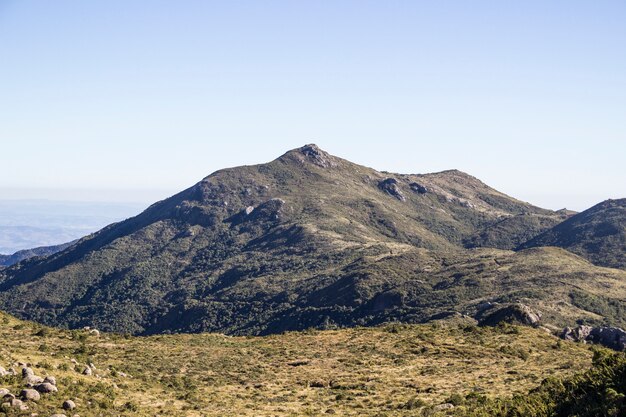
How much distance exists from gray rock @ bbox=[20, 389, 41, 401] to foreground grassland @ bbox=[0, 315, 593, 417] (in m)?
0.56

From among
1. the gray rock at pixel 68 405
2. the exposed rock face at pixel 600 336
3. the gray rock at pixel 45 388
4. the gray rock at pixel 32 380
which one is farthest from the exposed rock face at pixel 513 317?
the gray rock at pixel 32 380

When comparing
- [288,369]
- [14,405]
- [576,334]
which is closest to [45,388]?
[14,405]

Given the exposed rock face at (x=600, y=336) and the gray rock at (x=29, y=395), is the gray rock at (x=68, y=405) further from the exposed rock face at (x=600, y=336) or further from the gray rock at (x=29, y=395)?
the exposed rock face at (x=600, y=336)

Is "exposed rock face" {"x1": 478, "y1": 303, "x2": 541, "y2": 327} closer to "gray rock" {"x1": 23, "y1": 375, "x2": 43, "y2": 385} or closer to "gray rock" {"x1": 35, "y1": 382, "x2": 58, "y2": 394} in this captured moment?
"gray rock" {"x1": 35, "y1": 382, "x2": 58, "y2": 394}

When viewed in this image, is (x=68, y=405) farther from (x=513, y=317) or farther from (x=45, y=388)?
(x=513, y=317)

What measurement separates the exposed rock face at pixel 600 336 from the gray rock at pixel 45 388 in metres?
60.1

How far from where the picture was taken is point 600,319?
139 meters

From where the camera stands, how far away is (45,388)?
3045 cm

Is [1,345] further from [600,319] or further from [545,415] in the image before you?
[600,319]

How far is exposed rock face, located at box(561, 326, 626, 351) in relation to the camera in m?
69.8

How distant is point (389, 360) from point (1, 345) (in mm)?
31922

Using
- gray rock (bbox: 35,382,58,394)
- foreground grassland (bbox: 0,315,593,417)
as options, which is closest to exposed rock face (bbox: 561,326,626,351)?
foreground grassland (bbox: 0,315,593,417)

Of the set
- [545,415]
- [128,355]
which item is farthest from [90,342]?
[545,415]

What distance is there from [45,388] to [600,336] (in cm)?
6712
